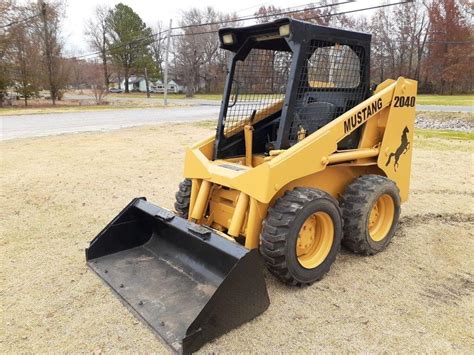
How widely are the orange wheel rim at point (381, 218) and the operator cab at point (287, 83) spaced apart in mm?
653

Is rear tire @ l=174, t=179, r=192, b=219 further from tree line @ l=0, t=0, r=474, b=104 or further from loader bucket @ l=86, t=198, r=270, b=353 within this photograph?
tree line @ l=0, t=0, r=474, b=104

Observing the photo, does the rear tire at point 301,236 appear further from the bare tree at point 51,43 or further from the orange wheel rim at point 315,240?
the bare tree at point 51,43

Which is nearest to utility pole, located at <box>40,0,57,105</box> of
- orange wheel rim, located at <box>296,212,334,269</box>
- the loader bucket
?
the loader bucket

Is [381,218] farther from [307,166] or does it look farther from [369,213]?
[307,166]

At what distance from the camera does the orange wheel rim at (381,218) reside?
3.99m

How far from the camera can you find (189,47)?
157 ft

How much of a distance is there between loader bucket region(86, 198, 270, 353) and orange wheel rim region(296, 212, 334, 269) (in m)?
0.60

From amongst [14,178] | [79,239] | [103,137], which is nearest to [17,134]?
[103,137]

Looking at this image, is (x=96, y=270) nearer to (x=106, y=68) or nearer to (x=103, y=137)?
(x=103, y=137)

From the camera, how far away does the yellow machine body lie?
122 inches

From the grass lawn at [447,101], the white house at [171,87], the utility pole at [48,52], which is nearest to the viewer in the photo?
the grass lawn at [447,101]

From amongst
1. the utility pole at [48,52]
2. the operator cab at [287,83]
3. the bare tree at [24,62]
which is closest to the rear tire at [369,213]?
the operator cab at [287,83]

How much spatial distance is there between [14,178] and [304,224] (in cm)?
581

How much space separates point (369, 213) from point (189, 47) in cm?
4743
